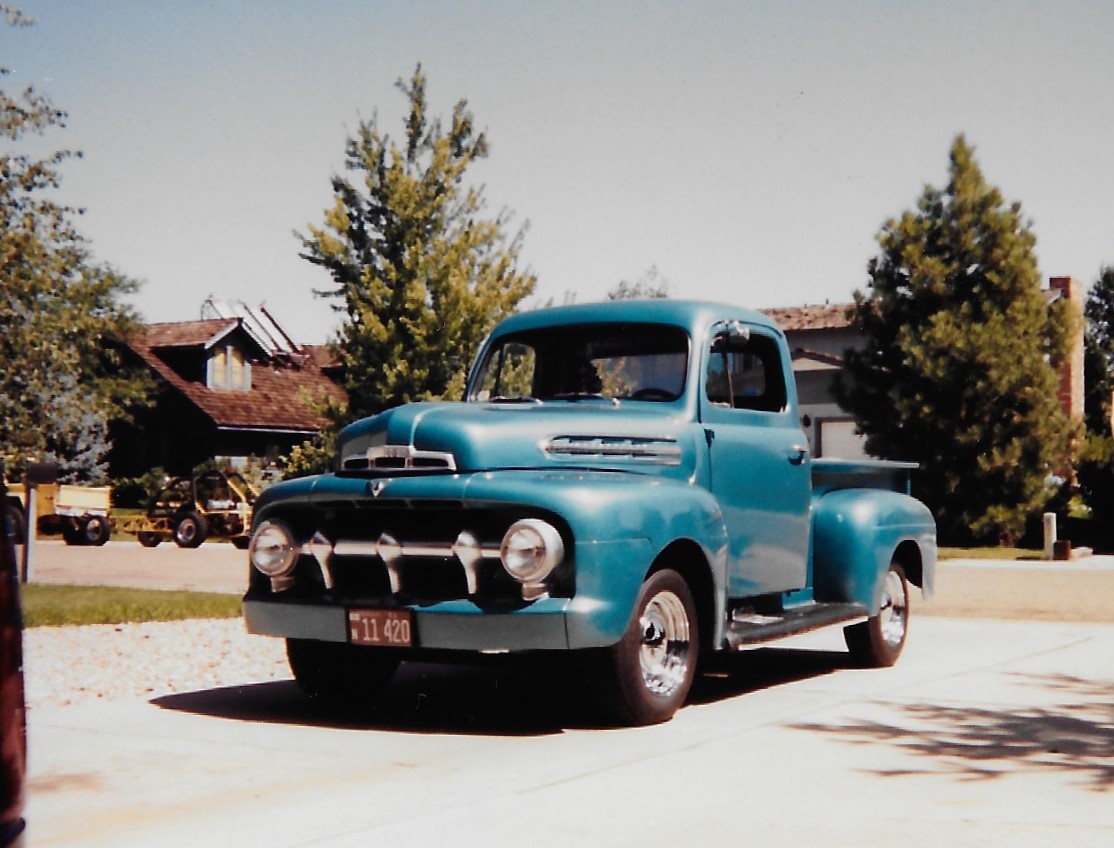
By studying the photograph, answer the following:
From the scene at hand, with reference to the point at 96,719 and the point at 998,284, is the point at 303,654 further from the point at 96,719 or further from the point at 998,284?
the point at 998,284

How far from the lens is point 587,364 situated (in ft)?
29.2

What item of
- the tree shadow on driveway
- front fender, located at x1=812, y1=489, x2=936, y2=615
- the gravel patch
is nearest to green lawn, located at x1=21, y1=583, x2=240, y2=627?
the gravel patch

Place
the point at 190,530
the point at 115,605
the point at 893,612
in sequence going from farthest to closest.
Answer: the point at 190,530 → the point at 115,605 → the point at 893,612

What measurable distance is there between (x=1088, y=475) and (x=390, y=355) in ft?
44.0

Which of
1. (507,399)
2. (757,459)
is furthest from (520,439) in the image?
(757,459)

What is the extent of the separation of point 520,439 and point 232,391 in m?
39.6

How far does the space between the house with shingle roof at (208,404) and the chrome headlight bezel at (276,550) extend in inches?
1412

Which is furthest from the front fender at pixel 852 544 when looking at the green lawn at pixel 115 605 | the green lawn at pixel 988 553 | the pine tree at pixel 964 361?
the pine tree at pixel 964 361

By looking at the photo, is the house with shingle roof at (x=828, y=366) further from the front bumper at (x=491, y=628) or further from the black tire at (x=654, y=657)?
the front bumper at (x=491, y=628)

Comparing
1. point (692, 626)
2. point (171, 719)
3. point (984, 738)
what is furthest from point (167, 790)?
point (984, 738)

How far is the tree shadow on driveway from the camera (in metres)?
6.48

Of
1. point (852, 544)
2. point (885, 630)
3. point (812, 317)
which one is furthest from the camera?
point (812, 317)

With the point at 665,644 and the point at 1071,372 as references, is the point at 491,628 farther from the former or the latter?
the point at 1071,372

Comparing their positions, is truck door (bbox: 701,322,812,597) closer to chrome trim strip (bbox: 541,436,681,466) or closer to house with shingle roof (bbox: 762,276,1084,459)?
chrome trim strip (bbox: 541,436,681,466)
